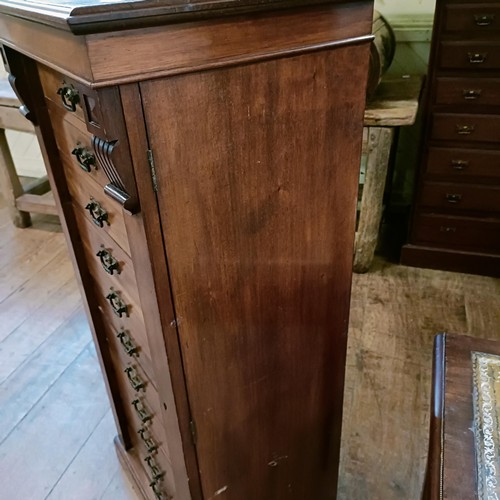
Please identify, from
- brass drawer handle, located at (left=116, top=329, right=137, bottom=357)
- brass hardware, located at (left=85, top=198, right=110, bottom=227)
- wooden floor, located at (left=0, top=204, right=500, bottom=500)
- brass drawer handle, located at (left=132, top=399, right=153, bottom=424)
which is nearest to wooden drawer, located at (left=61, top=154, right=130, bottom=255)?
brass hardware, located at (left=85, top=198, right=110, bottom=227)

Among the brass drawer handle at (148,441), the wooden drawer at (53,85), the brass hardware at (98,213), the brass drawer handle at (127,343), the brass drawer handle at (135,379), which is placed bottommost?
the brass drawer handle at (148,441)

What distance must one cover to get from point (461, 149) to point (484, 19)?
49 centimetres

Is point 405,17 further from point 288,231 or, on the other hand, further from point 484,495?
point 484,495

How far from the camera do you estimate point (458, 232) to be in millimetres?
2262

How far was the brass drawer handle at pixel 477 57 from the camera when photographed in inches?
73.8

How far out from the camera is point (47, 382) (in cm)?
184

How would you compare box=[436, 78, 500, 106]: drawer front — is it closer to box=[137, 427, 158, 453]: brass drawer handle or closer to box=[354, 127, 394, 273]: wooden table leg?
box=[354, 127, 394, 273]: wooden table leg

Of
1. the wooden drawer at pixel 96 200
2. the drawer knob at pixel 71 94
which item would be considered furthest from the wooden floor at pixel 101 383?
the drawer knob at pixel 71 94

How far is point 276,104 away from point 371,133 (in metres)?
1.42

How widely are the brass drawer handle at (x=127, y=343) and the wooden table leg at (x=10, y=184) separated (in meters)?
1.93

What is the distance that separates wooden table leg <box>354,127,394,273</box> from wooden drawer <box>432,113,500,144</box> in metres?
0.20

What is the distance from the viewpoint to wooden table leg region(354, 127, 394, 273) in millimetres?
2027

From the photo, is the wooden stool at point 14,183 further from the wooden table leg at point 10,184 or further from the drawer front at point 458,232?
the drawer front at point 458,232

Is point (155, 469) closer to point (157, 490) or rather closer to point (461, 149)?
point (157, 490)
